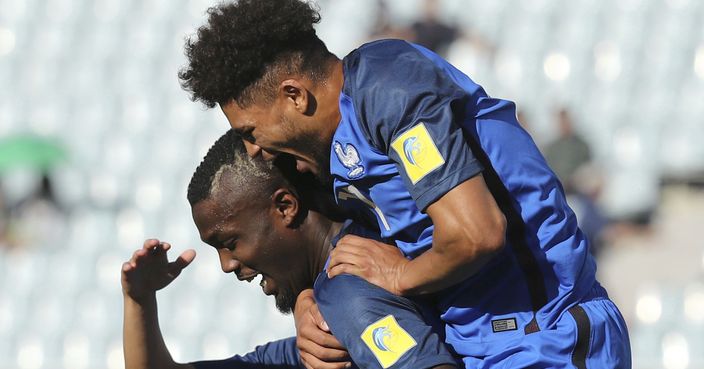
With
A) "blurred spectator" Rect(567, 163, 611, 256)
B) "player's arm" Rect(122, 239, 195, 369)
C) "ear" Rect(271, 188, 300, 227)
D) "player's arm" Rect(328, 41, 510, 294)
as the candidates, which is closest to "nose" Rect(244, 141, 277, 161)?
"ear" Rect(271, 188, 300, 227)

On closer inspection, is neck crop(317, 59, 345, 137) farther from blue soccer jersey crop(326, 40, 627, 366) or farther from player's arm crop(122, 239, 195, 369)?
player's arm crop(122, 239, 195, 369)

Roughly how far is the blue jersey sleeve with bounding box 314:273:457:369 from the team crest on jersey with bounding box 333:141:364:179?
0.25 m

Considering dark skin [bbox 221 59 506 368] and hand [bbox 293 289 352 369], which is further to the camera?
hand [bbox 293 289 352 369]

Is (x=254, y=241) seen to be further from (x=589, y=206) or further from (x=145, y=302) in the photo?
(x=589, y=206)

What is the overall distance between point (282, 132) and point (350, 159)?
0.17 metres

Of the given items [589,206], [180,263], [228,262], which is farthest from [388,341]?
[589,206]

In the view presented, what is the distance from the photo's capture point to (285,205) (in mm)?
3031

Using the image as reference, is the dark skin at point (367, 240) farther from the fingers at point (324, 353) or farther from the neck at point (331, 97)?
the fingers at point (324, 353)

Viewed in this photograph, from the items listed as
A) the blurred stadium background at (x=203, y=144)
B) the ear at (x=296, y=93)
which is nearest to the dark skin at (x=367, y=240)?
the ear at (x=296, y=93)

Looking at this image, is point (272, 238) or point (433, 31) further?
point (433, 31)

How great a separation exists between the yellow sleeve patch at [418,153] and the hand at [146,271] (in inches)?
43.3

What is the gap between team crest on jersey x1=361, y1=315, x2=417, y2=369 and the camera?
8.55ft

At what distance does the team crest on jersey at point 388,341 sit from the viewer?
2605mm

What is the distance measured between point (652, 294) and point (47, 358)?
3.61 metres
